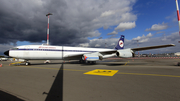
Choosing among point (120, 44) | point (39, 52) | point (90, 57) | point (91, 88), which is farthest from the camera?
point (120, 44)

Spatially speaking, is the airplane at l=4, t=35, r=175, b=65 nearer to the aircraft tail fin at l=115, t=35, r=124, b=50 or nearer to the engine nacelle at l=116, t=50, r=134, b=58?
the engine nacelle at l=116, t=50, r=134, b=58

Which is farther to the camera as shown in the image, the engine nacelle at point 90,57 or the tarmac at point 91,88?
the engine nacelle at point 90,57

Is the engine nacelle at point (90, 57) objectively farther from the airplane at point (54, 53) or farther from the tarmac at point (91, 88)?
the tarmac at point (91, 88)

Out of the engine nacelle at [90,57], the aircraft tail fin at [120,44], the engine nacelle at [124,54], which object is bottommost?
the engine nacelle at [90,57]

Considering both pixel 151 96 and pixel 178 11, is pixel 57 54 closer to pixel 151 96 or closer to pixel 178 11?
pixel 151 96

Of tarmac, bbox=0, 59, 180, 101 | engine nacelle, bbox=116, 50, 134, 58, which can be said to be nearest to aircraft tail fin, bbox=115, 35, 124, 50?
engine nacelle, bbox=116, 50, 134, 58

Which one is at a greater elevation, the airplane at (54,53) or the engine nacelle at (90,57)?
the airplane at (54,53)

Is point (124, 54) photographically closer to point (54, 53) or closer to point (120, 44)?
point (120, 44)

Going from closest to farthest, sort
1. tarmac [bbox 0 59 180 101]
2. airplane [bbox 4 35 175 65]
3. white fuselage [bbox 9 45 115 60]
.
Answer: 1. tarmac [bbox 0 59 180 101]
2. airplane [bbox 4 35 175 65]
3. white fuselage [bbox 9 45 115 60]

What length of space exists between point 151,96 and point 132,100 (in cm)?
101

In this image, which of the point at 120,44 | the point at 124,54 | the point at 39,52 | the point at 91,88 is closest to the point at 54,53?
the point at 39,52

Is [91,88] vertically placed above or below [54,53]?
below

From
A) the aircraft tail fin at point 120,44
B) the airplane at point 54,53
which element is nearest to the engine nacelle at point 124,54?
the airplane at point 54,53

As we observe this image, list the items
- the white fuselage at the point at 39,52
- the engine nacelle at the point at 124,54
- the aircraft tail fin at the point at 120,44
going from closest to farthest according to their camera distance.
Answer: the engine nacelle at the point at 124,54, the white fuselage at the point at 39,52, the aircraft tail fin at the point at 120,44
